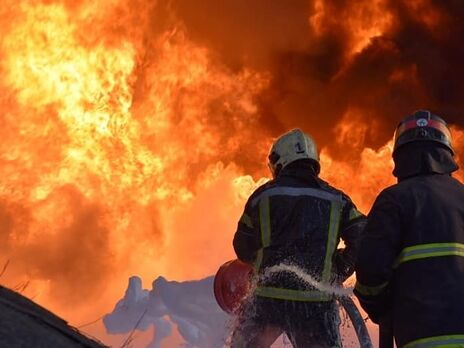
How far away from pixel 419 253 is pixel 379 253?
179 mm

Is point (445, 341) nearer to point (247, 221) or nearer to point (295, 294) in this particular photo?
point (295, 294)

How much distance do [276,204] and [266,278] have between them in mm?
512

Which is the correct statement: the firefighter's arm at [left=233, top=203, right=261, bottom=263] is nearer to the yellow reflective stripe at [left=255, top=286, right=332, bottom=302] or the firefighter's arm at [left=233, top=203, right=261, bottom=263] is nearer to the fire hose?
the fire hose

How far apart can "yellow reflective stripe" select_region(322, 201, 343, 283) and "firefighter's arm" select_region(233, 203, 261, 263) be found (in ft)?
1.65

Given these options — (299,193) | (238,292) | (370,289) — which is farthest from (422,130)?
(238,292)

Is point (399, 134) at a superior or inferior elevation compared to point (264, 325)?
superior

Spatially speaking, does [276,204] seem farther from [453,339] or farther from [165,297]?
[165,297]

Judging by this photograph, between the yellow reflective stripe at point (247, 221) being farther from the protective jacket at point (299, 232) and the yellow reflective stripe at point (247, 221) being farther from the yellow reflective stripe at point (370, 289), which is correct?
the yellow reflective stripe at point (370, 289)

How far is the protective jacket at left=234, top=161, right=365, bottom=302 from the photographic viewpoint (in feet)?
13.7

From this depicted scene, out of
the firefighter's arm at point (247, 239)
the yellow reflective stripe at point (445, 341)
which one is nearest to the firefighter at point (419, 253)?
the yellow reflective stripe at point (445, 341)

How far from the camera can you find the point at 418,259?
9.33ft

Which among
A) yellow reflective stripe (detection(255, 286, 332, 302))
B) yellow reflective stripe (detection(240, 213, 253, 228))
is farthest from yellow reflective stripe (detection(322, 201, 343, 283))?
yellow reflective stripe (detection(240, 213, 253, 228))

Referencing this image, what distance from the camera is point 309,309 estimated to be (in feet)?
13.6

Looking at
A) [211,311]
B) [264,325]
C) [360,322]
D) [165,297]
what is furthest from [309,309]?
[165,297]
